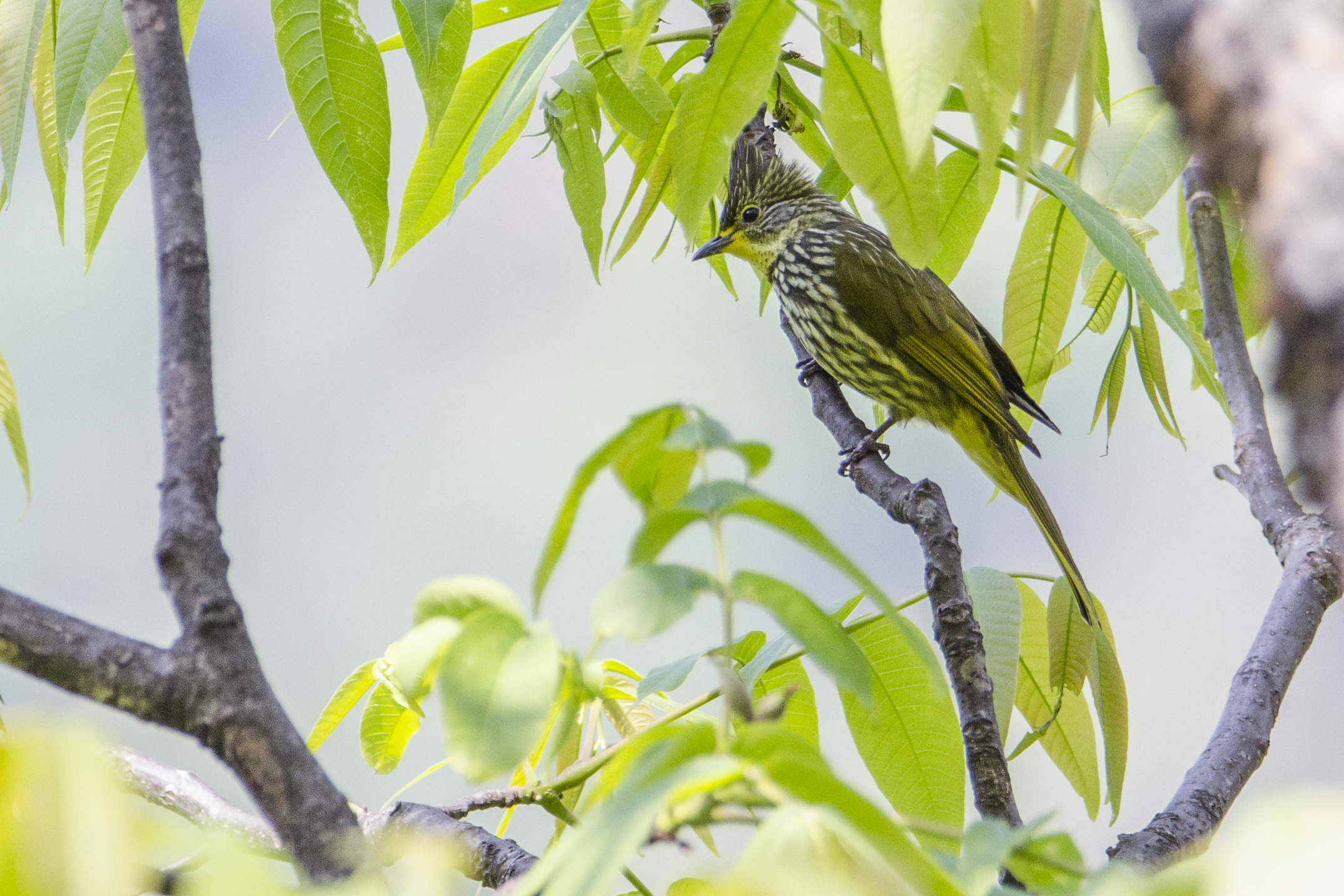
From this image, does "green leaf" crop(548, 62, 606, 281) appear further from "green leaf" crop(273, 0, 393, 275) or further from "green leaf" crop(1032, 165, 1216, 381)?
"green leaf" crop(1032, 165, 1216, 381)

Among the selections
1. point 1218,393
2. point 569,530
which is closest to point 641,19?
point 569,530

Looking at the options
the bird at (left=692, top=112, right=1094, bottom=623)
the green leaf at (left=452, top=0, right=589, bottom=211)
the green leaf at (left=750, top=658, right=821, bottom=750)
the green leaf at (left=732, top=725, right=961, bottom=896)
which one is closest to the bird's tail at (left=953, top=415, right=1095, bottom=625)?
the bird at (left=692, top=112, right=1094, bottom=623)

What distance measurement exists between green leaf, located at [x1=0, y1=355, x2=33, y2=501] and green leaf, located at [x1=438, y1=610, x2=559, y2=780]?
2.70ft

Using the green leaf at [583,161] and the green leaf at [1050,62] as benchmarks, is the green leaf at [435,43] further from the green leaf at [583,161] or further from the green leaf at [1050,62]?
the green leaf at [1050,62]

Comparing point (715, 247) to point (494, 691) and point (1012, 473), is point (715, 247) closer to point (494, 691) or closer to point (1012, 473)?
point (1012, 473)

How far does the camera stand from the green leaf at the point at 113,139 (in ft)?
5.65

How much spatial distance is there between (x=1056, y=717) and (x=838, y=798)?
1.26 metres

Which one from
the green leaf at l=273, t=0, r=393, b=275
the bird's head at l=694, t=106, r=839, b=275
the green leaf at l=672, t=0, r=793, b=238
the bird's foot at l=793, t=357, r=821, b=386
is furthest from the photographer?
the bird's head at l=694, t=106, r=839, b=275

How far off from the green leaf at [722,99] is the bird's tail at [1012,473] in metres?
1.78

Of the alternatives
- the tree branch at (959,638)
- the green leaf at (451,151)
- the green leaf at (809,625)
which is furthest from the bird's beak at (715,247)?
the green leaf at (809,625)

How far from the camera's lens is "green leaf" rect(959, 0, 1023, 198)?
86cm

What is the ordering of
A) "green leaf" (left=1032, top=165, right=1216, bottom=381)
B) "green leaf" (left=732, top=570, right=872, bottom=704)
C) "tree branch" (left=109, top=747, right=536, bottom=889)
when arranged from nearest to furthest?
"green leaf" (left=732, top=570, right=872, bottom=704) < "tree branch" (left=109, top=747, right=536, bottom=889) < "green leaf" (left=1032, top=165, right=1216, bottom=381)

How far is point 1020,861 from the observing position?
640 mm

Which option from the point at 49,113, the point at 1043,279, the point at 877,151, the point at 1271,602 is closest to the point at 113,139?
the point at 49,113
